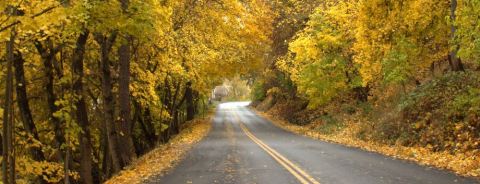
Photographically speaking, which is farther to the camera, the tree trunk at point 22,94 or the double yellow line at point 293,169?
the tree trunk at point 22,94

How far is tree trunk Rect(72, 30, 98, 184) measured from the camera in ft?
53.5

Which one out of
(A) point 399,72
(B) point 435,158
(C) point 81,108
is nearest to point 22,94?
(C) point 81,108

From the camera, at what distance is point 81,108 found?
57.3 ft

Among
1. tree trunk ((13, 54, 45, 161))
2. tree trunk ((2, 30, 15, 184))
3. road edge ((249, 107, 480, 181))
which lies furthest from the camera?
tree trunk ((13, 54, 45, 161))

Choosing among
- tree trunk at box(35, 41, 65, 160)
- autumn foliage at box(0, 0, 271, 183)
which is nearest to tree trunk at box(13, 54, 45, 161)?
autumn foliage at box(0, 0, 271, 183)

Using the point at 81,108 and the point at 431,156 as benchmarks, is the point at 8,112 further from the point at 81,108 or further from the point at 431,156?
the point at 431,156

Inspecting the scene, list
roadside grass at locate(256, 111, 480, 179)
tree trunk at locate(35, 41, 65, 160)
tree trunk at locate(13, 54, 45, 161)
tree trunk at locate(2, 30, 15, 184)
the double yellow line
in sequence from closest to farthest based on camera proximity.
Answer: tree trunk at locate(2, 30, 15, 184) < the double yellow line < roadside grass at locate(256, 111, 480, 179) < tree trunk at locate(13, 54, 45, 161) < tree trunk at locate(35, 41, 65, 160)

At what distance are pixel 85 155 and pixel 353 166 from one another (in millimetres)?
9179

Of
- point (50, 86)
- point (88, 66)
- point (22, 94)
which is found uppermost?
point (88, 66)

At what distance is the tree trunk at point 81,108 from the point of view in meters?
16.3

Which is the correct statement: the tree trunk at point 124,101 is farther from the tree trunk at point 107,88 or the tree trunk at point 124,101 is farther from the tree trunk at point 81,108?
the tree trunk at point 81,108

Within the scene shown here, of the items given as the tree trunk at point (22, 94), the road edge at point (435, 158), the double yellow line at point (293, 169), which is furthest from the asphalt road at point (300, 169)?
the tree trunk at point (22, 94)

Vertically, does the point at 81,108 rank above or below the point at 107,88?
below

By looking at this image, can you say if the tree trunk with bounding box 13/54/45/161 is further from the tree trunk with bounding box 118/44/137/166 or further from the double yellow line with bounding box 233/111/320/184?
the double yellow line with bounding box 233/111/320/184
